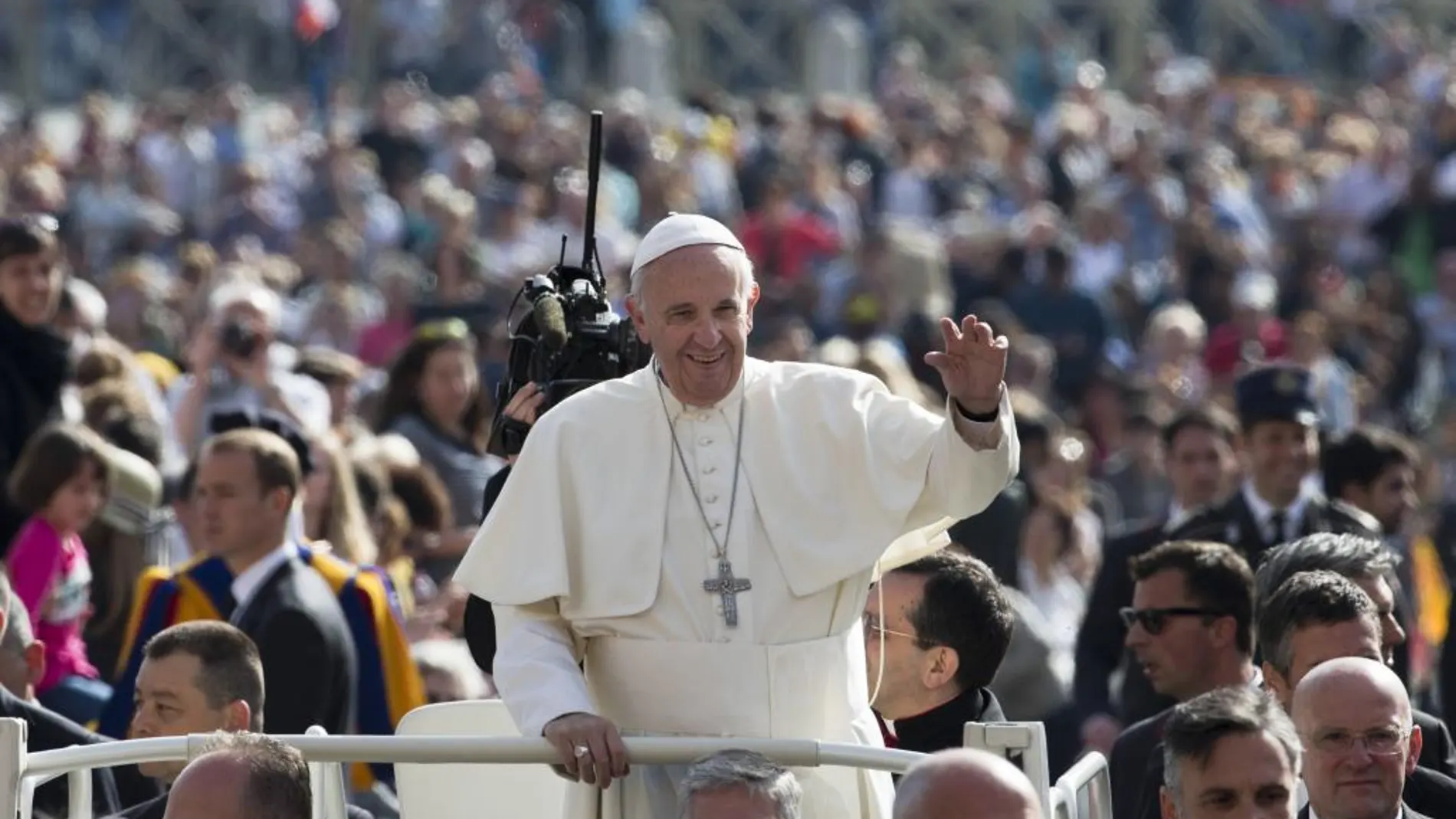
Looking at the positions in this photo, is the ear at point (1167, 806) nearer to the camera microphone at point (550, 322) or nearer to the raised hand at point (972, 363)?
the raised hand at point (972, 363)

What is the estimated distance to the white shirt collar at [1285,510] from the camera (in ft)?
31.5

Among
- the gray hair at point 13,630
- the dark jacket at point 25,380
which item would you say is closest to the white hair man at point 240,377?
the dark jacket at point 25,380

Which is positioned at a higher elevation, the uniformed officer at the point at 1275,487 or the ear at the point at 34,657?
the uniformed officer at the point at 1275,487

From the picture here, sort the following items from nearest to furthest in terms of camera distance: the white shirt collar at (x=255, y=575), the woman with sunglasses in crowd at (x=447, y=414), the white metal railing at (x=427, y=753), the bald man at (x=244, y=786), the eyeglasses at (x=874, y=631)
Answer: the bald man at (x=244, y=786) < the white metal railing at (x=427, y=753) < the eyeglasses at (x=874, y=631) < the white shirt collar at (x=255, y=575) < the woman with sunglasses in crowd at (x=447, y=414)

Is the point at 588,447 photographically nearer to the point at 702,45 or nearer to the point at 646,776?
the point at 646,776

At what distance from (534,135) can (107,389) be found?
35.4ft

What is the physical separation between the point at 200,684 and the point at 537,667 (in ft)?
4.35

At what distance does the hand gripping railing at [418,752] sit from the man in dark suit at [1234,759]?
662mm

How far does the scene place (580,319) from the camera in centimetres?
714

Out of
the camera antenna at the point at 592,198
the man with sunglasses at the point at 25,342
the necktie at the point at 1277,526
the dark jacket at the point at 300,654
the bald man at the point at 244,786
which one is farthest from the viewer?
the man with sunglasses at the point at 25,342

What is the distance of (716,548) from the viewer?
6.23 metres

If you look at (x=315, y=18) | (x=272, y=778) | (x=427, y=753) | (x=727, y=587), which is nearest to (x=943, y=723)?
(x=727, y=587)

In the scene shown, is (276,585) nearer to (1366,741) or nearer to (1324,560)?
(1324,560)

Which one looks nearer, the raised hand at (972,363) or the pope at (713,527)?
the raised hand at (972,363)
